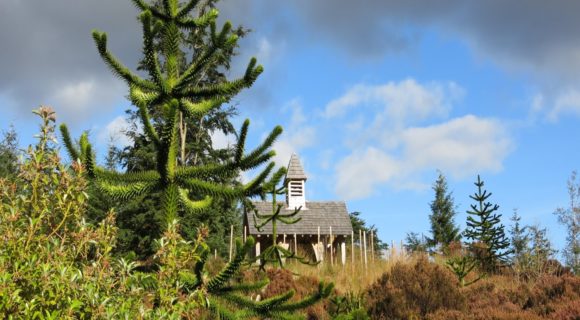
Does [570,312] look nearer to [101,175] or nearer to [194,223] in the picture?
[101,175]

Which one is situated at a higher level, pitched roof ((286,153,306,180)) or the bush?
pitched roof ((286,153,306,180))

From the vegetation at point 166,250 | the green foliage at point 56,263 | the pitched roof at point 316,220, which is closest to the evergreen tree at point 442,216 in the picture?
the pitched roof at point 316,220

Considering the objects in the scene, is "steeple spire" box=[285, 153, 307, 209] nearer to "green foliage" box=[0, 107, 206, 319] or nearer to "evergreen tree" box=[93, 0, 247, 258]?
"evergreen tree" box=[93, 0, 247, 258]

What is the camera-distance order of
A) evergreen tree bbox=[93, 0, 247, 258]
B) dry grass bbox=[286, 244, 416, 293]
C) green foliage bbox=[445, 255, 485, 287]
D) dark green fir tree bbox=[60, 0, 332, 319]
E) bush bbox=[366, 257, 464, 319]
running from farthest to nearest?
evergreen tree bbox=[93, 0, 247, 258], dry grass bbox=[286, 244, 416, 293], green foliage bbox=[445, 255, 485, 287], bush bbox=[366, 257, 464, 319], dark green fir tree bbox=[60, 0, 332, 319]

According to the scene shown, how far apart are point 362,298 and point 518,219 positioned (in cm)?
1616

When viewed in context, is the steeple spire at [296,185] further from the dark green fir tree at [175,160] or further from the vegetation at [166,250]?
the dark green fir tree at [175,160]

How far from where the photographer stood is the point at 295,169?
2981 cm

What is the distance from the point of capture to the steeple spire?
97.3 ft

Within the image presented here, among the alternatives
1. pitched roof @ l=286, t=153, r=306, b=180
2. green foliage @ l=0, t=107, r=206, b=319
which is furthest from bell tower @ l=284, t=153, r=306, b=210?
green foliage @ l=0, t=107, r=206, b=319

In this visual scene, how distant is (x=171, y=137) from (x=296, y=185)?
23.7 metres

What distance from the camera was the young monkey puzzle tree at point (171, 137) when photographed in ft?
20.8

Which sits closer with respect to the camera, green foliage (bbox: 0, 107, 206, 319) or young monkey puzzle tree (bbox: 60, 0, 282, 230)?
green foliage (bbox: 0, 107, 206, 319)

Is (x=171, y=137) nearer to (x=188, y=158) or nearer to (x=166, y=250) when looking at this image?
(x=166, y=250)

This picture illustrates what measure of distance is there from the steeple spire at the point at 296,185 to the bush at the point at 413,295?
17.0 m
